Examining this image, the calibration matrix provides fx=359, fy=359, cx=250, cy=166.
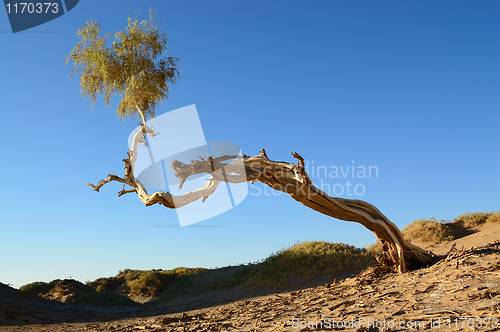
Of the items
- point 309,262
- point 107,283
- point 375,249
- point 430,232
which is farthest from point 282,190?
point 107,283

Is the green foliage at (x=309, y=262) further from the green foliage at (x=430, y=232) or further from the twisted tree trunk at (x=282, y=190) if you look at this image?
the twisted tree trunk at (x=282, y=190)

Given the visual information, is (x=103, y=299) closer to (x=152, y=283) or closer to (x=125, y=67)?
(x=152, y=283)

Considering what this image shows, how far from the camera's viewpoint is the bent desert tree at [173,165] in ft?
24.2

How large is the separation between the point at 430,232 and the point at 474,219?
3088 millimetres

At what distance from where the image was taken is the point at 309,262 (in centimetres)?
1350

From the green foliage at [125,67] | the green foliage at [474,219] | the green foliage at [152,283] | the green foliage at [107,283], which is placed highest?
the green foliage at [125,67]

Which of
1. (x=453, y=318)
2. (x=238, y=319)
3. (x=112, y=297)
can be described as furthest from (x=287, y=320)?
(x=112, y=297)

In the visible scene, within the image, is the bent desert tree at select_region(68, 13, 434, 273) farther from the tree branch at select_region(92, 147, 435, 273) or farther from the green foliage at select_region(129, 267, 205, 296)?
the green foliage at select_region(129, 267, 205, 296)

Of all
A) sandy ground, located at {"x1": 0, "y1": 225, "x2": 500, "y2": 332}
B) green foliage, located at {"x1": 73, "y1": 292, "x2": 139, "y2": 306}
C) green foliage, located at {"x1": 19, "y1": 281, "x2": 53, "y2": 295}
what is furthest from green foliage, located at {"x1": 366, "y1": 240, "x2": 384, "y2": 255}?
green foliage, located at {"x1": 19, "y1": 281, "x2": 53, "y2": 295}

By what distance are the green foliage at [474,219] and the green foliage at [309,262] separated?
6.83 metres

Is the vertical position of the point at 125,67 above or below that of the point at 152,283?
above

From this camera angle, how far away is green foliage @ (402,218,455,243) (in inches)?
636

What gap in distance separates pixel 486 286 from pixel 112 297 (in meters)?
17.2

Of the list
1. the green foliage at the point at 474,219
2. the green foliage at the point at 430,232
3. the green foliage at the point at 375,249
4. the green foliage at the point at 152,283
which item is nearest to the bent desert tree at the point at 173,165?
the green foliage at the point at 375,249
